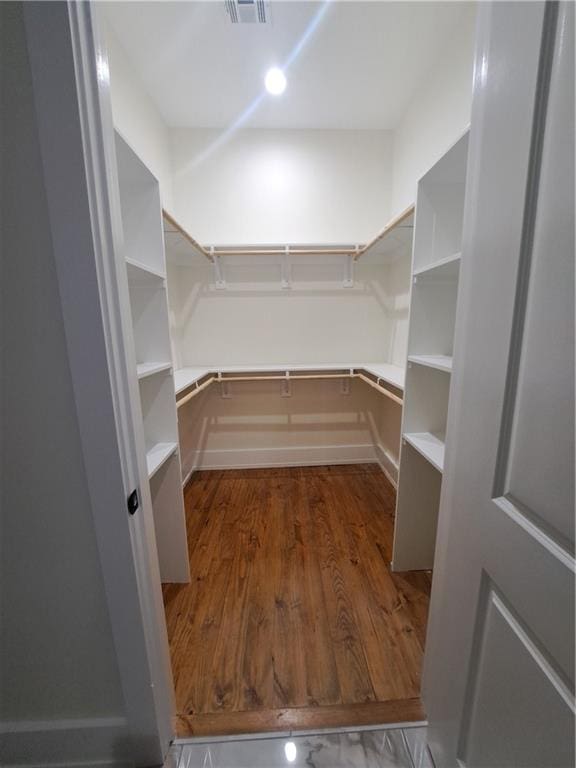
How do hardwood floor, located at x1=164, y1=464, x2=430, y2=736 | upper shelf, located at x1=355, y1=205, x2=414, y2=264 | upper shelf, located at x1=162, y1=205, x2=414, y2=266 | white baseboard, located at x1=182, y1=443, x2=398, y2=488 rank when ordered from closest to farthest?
hardwood floor, located at x1=164, y1=464, x2=430, y2=736 → upper shelf, located at x1=355, y1=205, x2=414, y2=264 → upper shelf, located at x1=162, y1=205, x2=414, y2=266 → white baseboard, located at x1=182, y1=443, x2=398, y2=488

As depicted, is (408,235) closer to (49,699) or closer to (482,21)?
(482,21)

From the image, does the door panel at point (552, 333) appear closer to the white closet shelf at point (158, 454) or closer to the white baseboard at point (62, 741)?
the white closet shelf at point (158, 454)

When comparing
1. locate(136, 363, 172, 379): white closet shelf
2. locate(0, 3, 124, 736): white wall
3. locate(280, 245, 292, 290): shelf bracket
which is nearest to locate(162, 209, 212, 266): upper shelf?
locate(280, 245, 292, 290): shelf bracket

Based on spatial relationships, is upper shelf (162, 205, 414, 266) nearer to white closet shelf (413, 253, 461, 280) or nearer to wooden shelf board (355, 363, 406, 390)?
white closet shelf (413, 253, 461, 280)

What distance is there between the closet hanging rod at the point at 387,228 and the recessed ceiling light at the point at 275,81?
111cm

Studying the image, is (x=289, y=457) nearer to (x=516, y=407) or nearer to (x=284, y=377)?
(x=284, y=377)

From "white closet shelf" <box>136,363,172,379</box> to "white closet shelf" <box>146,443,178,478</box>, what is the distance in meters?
0.36

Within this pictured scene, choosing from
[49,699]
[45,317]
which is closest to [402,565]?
[49,699]

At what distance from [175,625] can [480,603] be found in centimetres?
132

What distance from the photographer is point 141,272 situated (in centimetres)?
112

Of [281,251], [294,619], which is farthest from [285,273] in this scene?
[294,619]

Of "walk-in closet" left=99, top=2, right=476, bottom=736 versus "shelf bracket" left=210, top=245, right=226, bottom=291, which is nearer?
"walk-in closet" left=99, top=2, right=476, bottom=736

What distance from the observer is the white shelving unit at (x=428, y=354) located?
1.23m

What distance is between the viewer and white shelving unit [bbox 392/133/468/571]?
1.23m
